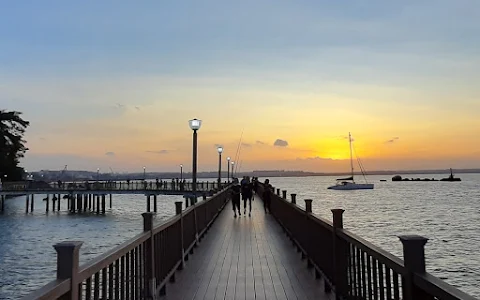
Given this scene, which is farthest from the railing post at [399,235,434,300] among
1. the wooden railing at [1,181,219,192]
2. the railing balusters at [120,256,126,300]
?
the wooden railing at [1,181,219,192]

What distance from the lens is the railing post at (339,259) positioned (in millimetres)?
5125

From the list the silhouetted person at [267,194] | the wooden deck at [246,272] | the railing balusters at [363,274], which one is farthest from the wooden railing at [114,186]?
the railing balusters at [363,274]

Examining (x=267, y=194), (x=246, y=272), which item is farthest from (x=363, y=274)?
(x=267, y=194)

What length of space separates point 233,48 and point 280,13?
4.81m

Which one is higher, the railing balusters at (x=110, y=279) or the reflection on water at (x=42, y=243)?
the railing balusters at (x=110, y=279)

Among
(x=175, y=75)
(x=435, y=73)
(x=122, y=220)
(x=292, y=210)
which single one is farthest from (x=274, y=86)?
(x=122, y=220)

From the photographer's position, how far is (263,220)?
16.2 meters

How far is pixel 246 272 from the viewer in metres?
7.55

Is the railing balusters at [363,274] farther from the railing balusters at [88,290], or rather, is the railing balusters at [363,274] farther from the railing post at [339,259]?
the railing balusters at [88,290]

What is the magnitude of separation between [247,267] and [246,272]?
0.42 m

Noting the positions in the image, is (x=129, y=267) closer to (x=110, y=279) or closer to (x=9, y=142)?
(x=110, y=279)

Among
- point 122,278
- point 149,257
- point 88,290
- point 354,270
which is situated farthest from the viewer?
point 149,257

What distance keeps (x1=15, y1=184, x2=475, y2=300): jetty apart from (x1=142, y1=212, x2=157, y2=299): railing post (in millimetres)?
11

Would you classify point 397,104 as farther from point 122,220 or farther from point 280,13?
point 122,220
